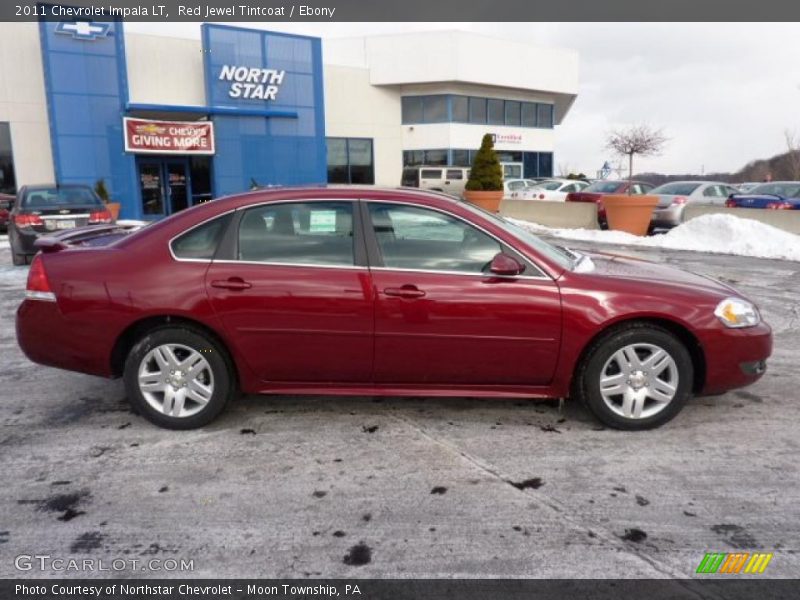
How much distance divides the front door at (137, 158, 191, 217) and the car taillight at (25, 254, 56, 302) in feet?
64.2

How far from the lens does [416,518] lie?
288 centimetres

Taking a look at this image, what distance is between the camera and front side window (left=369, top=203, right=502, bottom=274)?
12.2ft

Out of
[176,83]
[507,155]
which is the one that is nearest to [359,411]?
[176,83]

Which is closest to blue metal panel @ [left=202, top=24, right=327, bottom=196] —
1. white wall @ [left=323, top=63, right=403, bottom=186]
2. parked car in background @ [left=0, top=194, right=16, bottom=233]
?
white wall @ [left=323, top=63, right=403, bottom=186]

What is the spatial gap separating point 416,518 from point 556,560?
0.68m

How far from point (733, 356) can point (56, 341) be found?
14.3 ft

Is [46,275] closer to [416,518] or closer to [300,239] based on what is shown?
[300,239]

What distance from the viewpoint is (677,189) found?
17547mm

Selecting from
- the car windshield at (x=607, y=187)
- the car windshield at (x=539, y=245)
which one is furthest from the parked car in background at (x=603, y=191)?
the car windshield at (x=539, y=245)

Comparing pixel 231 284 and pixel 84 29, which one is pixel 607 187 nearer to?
pixel 231 284

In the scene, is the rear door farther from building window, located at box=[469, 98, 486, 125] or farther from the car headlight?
building window, located at box=[469, 98, 486, 125]

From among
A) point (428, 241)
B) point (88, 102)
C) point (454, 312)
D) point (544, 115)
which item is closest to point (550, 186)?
point (544, 115)

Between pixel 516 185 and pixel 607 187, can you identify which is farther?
pixel 516 185

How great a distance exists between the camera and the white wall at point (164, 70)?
867 inches
